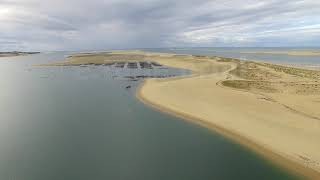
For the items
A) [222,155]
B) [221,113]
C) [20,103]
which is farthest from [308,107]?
[20,103]

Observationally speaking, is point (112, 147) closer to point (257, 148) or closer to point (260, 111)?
point (257, 148)

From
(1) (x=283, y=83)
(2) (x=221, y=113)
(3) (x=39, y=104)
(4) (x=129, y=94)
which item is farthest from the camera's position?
(1) (x=283, y=83)

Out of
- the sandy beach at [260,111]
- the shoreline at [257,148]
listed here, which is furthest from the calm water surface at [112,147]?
the sandy beach at [260,111]

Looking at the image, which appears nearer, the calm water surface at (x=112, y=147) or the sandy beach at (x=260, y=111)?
the calm water surface at (x=112, y=147)

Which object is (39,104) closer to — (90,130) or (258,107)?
(90,130)

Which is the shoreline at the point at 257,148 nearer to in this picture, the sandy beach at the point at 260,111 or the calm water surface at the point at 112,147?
the sandy beach at the point at 260,111

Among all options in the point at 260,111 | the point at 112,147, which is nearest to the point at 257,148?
the point at 260,111
